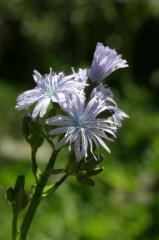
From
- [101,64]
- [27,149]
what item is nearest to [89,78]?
[101,64]

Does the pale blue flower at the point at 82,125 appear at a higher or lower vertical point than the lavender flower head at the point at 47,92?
lower

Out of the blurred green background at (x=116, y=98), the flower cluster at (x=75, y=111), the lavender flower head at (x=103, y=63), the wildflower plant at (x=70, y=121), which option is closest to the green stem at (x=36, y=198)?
the wildflower plant at (x=70, y=121)

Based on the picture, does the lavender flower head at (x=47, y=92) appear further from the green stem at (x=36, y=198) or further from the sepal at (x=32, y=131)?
the green stem at (x=36, y=198)

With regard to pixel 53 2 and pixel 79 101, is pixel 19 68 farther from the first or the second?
pixel 79 101

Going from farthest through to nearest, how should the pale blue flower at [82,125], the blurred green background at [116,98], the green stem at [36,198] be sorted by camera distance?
the blurred green background at [116,98]
the green stem at [36,198]
the pale blue flower at [82,125]

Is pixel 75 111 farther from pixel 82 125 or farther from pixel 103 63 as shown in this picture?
pixel 103 63

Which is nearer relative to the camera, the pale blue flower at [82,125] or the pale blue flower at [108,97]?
the pale blue flower at [82,125]
